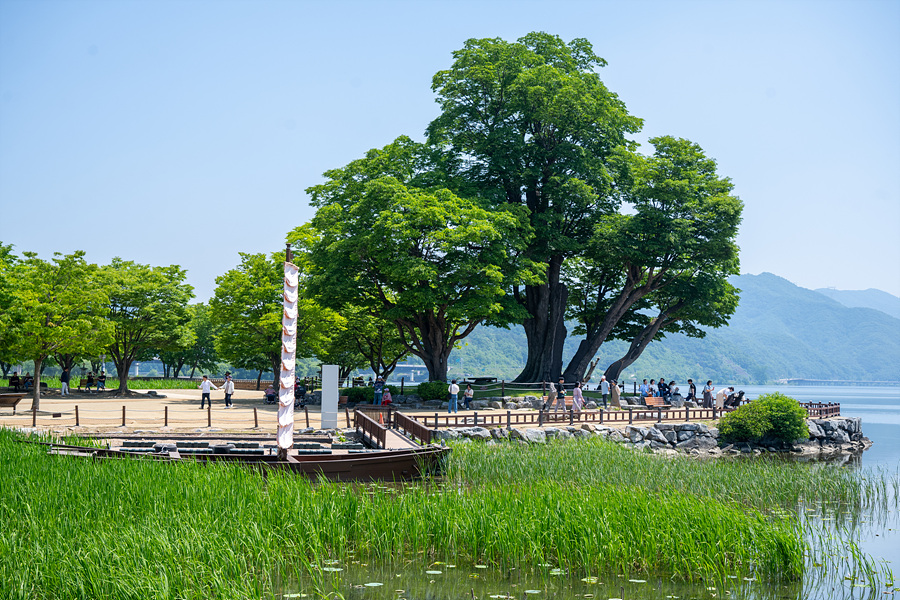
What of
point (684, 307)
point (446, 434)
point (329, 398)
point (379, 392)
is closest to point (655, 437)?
point (446, 434)

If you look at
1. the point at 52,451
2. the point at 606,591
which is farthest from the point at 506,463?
the point at 52,451

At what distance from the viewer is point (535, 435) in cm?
2427

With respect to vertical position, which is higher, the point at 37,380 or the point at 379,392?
the point at 37,380

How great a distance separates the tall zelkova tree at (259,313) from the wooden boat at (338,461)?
2465 centimetres

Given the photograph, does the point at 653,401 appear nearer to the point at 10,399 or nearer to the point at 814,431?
the point at 814,431

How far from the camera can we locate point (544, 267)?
3600cm

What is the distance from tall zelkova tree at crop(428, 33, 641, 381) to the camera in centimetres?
3712

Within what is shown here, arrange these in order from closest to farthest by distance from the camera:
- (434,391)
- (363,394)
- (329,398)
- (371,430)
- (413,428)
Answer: (413,428) → (371,430) → (329,398) → (434,391) → (363,394)

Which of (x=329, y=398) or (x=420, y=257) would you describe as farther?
(x=420, y=257)

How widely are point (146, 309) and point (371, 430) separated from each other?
30906 millimetres

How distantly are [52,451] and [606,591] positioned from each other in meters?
11.5

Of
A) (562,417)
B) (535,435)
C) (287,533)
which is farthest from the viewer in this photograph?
(562,417)

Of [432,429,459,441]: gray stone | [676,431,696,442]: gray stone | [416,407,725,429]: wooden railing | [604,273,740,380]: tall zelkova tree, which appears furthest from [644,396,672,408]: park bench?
[432,429,459,441]: gray stone

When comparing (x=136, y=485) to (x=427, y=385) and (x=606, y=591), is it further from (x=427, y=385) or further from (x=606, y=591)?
(x=427, y=385)
